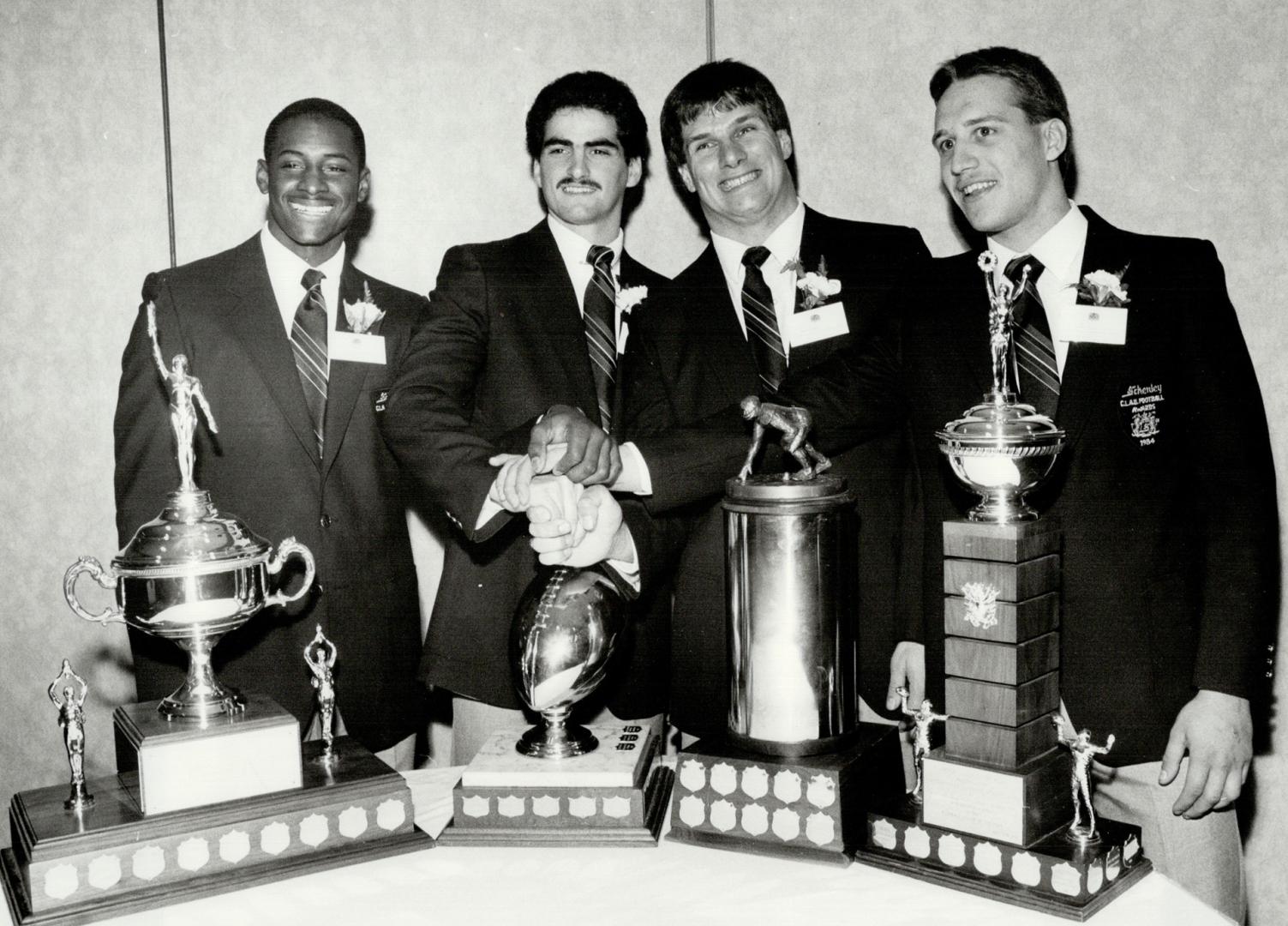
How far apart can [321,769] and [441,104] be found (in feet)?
7.49

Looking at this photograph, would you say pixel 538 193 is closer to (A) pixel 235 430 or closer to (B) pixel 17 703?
(A) pixel 235 430

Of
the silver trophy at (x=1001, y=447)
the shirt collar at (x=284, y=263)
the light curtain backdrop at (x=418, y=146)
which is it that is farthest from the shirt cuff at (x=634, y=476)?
the light curtain backdrop at (x=418, y=146)

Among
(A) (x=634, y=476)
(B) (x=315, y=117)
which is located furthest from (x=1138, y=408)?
(B) (x=315, y=117)

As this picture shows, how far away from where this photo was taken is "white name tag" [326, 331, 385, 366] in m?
2.68

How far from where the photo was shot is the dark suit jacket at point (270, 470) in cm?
261

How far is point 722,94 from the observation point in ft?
8.54

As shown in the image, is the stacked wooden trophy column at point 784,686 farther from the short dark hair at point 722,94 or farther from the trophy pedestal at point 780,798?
the short dark hair at point 722,94

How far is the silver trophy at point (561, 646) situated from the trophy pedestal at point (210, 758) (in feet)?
1.14

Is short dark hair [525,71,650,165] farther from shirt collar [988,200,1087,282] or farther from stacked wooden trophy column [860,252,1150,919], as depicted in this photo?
stacked wooden trophy column [860,252,1150,919]

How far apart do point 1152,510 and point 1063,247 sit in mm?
531

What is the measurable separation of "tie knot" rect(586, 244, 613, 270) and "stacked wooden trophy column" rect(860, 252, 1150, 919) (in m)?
1.26

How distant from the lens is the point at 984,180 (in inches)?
84.8

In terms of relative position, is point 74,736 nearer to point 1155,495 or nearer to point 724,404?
point 724,404

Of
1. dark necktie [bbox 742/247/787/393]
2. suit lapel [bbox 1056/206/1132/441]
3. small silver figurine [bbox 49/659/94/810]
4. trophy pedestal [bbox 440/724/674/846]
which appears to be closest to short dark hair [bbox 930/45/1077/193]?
suit lapel [bbox 1056/206/1132/441]
